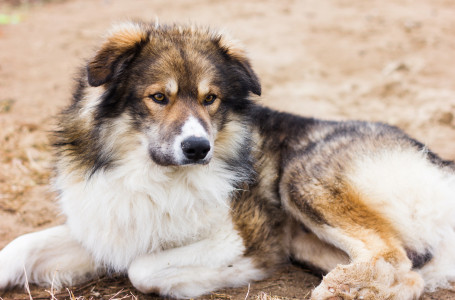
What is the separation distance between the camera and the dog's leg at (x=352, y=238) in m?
3.07

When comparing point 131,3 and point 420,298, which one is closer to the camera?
point 420,298

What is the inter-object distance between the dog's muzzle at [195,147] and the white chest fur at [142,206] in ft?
1.16

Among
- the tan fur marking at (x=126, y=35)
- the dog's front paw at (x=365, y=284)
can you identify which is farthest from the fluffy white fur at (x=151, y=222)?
the dog's front paw at (x=365, y=284)

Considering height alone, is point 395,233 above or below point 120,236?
above

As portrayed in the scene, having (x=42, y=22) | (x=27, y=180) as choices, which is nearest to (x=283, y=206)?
(x=27, y=180)

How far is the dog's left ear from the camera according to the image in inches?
138

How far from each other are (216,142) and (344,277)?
1.29m

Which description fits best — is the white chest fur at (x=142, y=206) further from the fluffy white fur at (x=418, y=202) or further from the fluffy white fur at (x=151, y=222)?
the fluffy white fur at (x=418, y=202)

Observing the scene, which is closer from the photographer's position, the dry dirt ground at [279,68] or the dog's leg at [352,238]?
the dog's leg at [352,238]

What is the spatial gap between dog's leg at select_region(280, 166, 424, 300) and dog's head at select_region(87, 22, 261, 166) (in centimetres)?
88

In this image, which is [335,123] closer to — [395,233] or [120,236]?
[395,233]

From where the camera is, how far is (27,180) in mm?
4938

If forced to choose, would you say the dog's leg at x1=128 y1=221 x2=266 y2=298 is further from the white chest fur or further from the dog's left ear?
the dog's left ear

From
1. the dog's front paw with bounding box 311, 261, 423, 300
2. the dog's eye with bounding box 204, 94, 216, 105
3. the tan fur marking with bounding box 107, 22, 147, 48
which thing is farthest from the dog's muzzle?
the dog's front paw with bounding box 311, 261, 423, 300
